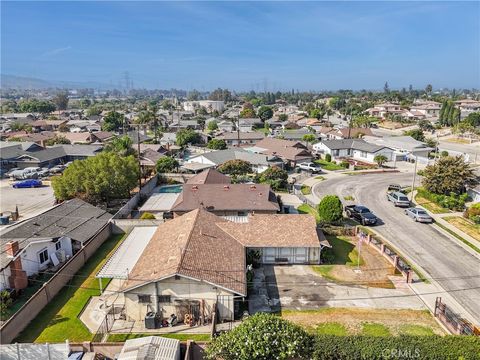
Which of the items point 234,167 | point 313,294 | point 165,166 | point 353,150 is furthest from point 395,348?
point 353,150

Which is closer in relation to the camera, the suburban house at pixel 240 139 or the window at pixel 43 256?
the window at pixel 43 256

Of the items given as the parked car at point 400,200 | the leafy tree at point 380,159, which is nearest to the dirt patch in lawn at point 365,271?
the parked car at point 400,200

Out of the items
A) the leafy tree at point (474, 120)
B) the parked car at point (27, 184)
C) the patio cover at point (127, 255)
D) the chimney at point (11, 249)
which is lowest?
the parked car at point (27, 184)

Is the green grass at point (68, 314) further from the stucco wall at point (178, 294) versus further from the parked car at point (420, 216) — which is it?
the parked car at point (420, 216)

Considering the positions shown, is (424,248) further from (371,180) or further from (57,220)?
(57,220)

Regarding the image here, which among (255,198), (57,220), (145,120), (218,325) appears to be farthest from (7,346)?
(145,120)

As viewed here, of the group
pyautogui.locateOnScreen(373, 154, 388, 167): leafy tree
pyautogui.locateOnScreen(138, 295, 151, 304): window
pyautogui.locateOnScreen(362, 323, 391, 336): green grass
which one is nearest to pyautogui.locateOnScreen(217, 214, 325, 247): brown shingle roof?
pyautogui.locateOnScreen(362, 323, 391, 336): green grass

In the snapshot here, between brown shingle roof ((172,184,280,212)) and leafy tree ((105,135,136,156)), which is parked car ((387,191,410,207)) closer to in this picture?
brown shingle roof ((172,184,280,212))
